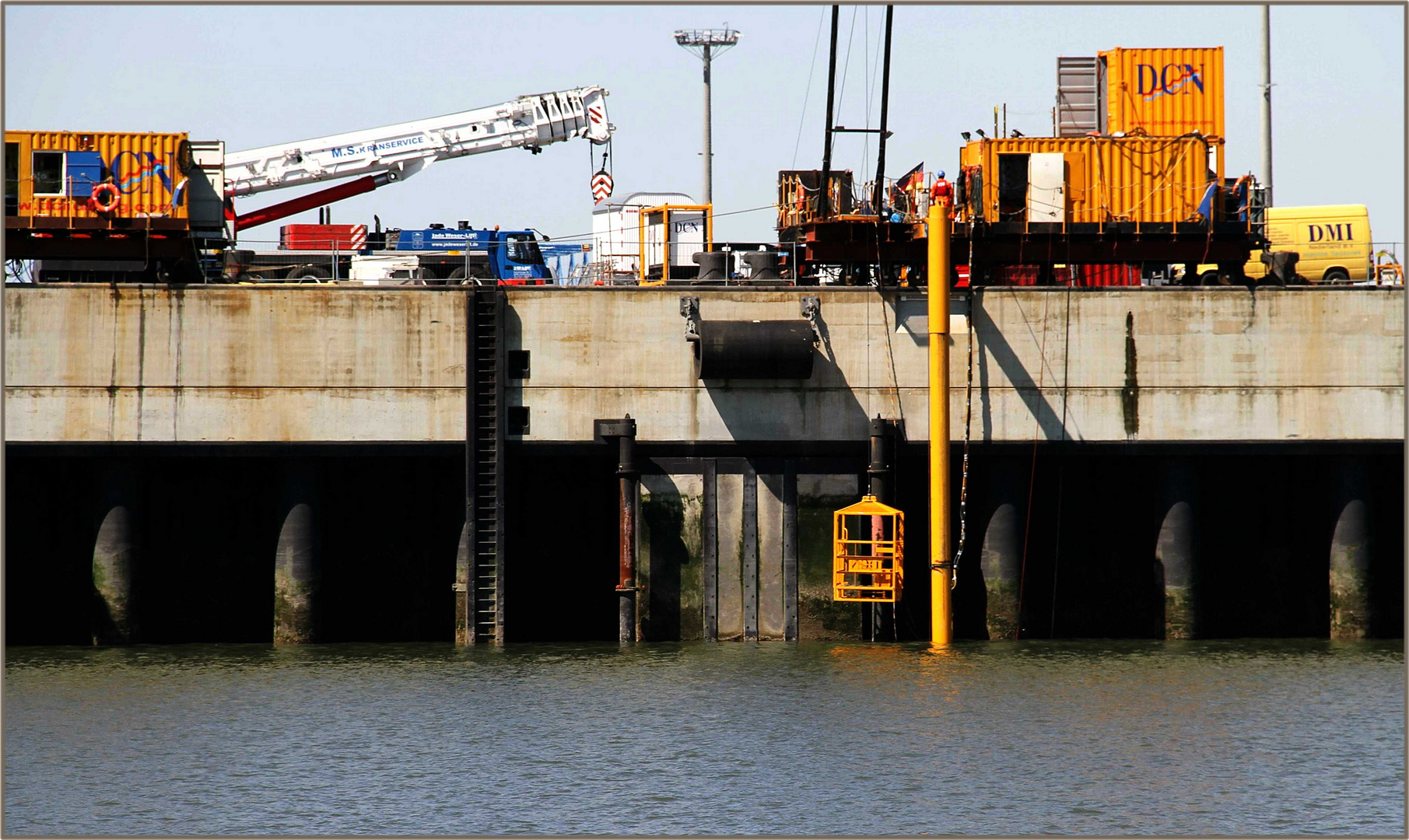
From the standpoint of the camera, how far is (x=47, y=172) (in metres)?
36.8

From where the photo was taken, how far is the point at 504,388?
112 feet

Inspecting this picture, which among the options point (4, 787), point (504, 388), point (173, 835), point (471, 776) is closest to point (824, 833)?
point (471, 776)

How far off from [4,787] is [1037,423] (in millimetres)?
21041

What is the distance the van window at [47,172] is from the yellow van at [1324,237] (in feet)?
102

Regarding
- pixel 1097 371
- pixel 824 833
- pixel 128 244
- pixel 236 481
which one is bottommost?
pixel 824 833

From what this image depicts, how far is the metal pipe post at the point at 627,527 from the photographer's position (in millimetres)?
34000

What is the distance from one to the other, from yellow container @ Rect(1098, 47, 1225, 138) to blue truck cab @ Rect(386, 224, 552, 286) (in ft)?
49.9

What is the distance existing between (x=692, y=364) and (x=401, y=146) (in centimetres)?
1684

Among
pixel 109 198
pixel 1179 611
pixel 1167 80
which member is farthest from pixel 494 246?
pixel 1179 611

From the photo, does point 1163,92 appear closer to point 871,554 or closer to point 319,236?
point 871,554

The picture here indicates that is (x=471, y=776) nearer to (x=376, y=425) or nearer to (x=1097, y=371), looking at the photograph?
(x=376, y=425)

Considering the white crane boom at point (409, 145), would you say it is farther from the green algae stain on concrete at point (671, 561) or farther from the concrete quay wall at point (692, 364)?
the green algae stain on concrete at point (671, 561)

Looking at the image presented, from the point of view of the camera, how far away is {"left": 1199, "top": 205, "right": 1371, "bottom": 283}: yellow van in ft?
147

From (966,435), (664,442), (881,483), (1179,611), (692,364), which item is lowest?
(1179,611)
